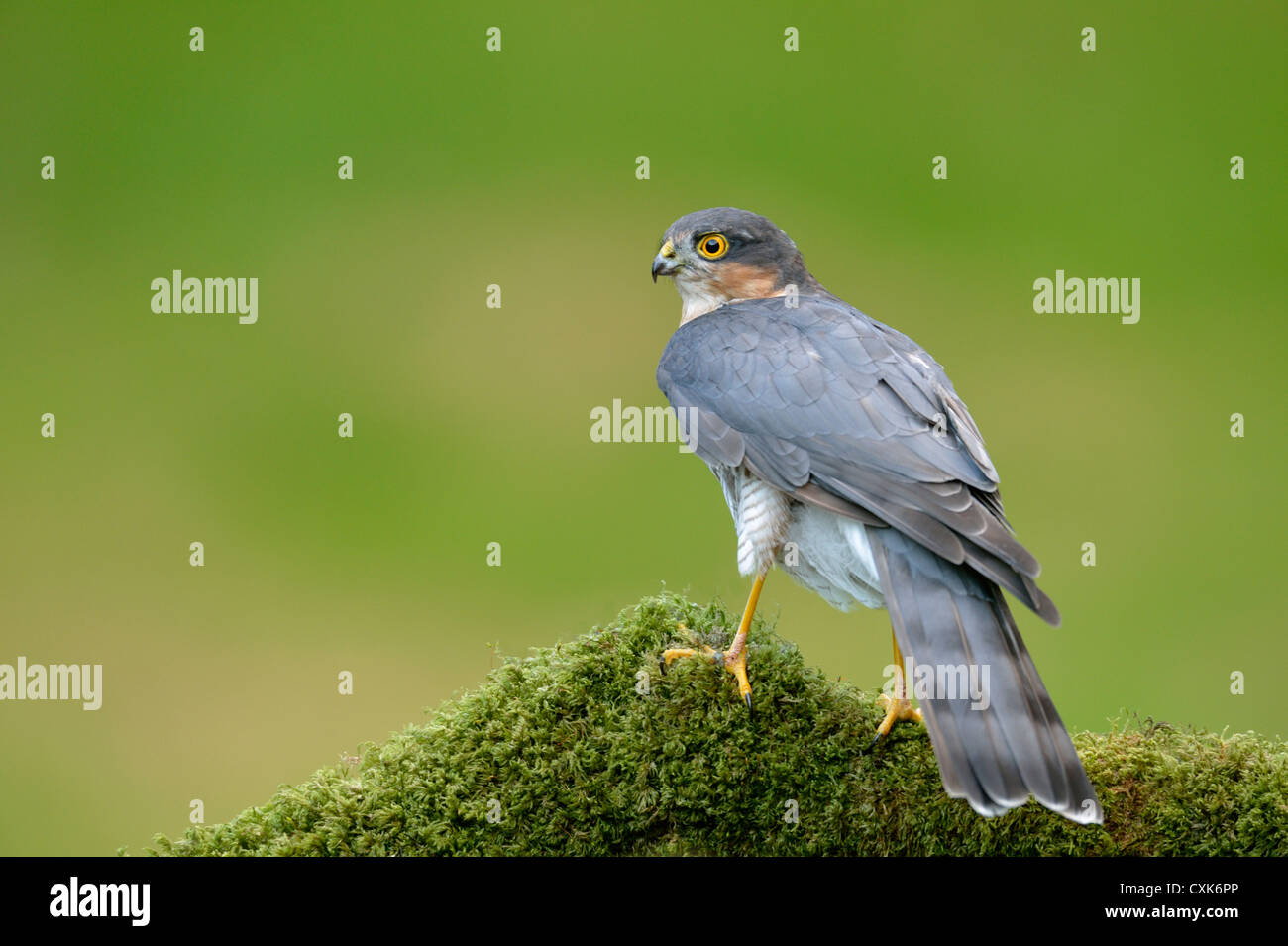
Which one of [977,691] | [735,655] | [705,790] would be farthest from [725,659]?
[977,691]

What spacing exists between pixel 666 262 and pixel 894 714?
1.82 meters

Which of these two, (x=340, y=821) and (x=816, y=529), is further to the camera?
(x=816, y=529)

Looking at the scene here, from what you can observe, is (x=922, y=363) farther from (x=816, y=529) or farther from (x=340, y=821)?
(x=340, y=821)

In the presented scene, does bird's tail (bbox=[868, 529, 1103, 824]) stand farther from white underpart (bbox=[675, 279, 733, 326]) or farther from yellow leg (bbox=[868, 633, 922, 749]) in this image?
white underpart (bbox=[675, 279, 733, 326])

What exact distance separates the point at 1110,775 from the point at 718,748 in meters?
0.93

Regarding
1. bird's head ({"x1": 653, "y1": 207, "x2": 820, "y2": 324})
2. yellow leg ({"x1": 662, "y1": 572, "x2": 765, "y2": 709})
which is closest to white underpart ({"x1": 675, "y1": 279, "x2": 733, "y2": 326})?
bird's head ({"x1": 653, "y1": 207, "x2": 820, "y2": 324})

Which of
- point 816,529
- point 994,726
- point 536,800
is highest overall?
point 816,529

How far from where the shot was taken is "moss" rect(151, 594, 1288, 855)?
2.74 metres

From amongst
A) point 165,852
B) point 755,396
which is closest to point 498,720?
point 165,852

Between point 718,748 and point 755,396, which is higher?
point 755,396

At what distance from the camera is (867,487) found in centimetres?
294

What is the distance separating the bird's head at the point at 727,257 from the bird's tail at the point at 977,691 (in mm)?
1431

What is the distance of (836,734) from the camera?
9.45 ft
